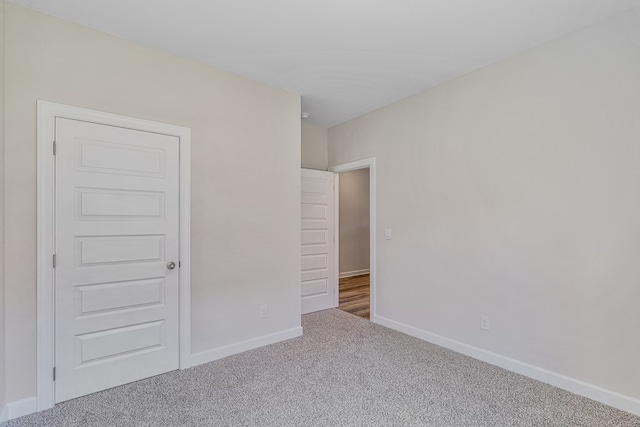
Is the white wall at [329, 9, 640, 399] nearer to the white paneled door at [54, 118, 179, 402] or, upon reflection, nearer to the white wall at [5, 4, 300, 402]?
the white wall at [5, 4, 300, 402]

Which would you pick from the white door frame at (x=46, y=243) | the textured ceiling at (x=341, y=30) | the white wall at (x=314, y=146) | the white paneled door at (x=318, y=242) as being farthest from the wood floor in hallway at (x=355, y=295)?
the white door frame at (x=46, y=243)

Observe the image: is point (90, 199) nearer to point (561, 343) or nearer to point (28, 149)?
point (28, 149)

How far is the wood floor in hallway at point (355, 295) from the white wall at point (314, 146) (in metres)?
2.15

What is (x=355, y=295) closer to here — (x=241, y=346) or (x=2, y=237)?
(x=241, y=346)

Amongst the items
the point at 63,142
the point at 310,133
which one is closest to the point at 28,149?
the point at 63,142

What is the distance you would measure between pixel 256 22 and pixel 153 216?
173 cm

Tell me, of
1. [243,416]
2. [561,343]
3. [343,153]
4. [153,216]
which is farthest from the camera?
[343,153]

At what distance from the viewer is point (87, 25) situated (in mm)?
2193

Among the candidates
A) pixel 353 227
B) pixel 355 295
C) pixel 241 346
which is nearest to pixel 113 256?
pixel 241 346

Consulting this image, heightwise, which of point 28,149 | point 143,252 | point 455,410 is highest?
point 28,149

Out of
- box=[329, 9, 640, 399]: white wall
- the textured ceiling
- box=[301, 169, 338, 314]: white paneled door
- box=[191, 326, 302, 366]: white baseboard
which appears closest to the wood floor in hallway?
box=[301, 169, 338, 314]: white paneled door

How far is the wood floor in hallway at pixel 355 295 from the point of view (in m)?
4.32

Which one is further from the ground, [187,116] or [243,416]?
[187,116]

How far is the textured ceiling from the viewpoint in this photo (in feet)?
6.51
